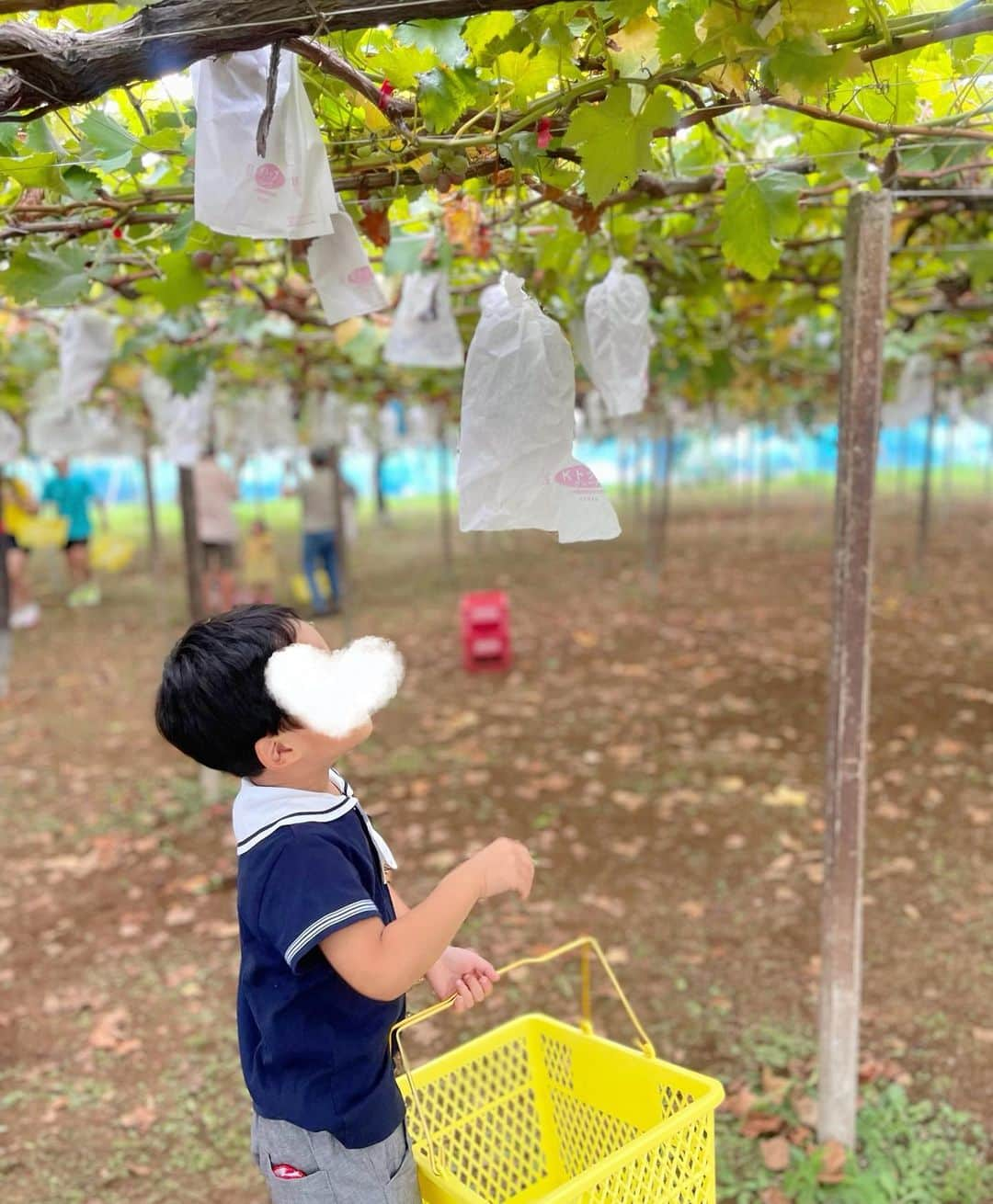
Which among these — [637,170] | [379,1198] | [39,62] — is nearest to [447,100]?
[637,170]

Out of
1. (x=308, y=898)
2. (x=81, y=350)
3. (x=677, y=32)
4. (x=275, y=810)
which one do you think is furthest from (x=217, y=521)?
(x=677, y=32)

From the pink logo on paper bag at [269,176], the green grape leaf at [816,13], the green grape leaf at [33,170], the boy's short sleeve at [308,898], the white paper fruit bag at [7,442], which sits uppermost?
the green grape leaf at [816,13]

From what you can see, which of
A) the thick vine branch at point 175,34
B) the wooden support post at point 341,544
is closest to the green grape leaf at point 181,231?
the thick vine branch at point 175,34

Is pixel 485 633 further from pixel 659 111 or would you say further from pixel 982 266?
pixel 659 111

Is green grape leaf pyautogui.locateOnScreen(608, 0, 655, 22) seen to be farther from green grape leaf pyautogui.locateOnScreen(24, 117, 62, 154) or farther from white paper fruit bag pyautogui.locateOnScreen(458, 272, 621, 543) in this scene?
green grape leaf pyautogui.locateOnScreen(24, 117, 62, 154)

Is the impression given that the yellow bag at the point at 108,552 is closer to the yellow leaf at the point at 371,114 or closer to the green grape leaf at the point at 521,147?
the yellow leaf at the point at 371,114

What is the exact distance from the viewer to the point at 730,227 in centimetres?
224

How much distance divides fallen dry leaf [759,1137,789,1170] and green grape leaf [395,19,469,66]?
2.50m

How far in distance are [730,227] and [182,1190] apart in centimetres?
265

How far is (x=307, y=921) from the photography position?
139cm

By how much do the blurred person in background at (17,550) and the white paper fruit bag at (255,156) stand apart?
29.0 feet

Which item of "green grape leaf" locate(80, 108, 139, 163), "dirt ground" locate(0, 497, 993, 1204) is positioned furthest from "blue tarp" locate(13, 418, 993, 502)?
"green grape leaf" locate(80, 108, 139, 163)

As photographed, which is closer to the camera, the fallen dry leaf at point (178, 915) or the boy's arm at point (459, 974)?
the boy's arm at point (459, 974)

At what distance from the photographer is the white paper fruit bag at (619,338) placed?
2.73m
